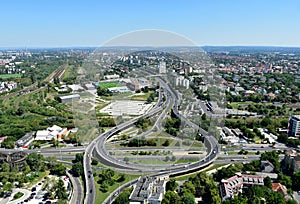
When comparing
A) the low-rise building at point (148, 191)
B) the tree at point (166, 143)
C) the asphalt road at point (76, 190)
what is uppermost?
the tree at point (166, 143)

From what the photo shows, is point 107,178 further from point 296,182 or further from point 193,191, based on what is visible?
point 296,182

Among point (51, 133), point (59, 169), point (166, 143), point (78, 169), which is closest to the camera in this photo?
point (78, 169)

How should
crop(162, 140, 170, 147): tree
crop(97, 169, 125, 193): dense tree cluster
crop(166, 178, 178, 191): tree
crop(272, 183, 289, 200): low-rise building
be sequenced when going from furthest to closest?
1. crop(162, 140, 170, 147): tree
2. crop(97, 169, 125, 193): dense tree cluster
3. crop(166, 178, 178, 191): tree
4. crop(272, 183, 289, 200): low-rise building

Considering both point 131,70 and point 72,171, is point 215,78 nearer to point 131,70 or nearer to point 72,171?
point 131,70

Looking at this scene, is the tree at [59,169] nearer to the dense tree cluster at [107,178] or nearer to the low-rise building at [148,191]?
the dense tree cluster at [107,178]

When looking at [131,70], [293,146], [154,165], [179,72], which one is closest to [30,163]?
[154,165]

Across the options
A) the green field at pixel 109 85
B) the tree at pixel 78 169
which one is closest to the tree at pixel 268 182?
the green field at pixel 109 85

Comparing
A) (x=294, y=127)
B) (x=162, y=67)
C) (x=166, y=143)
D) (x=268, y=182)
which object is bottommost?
(x=268, y=182)

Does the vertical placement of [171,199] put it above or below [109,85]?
below

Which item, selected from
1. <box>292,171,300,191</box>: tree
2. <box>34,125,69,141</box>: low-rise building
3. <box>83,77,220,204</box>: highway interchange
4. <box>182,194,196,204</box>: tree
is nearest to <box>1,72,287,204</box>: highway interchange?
<box>83,77,220,204</box>: highway interchange

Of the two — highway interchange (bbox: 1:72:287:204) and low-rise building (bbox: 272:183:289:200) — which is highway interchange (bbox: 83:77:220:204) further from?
low-rise building (bbox: 272:183:289:200)

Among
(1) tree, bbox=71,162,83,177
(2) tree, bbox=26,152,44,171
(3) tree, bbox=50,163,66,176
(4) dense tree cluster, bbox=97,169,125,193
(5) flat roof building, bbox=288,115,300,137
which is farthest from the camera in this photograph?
(5) flat roof building, bbox=288,115,300,137


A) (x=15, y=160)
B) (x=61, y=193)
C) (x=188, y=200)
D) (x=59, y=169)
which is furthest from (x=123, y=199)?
(x=15, y=160)
